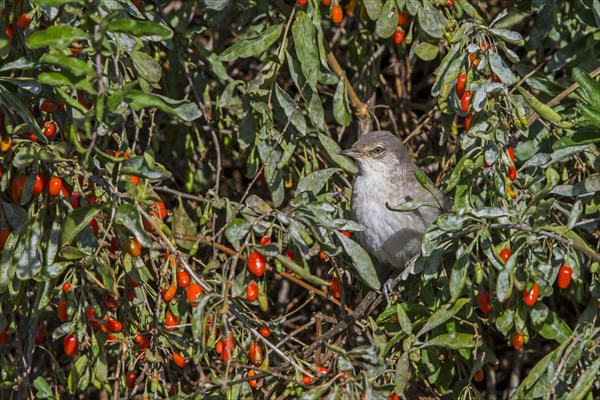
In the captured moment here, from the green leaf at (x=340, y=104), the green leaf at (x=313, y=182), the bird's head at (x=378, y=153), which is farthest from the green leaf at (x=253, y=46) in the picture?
the bird's head at (x=378, y=153)

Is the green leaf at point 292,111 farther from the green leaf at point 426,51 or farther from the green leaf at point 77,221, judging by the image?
the green leaf at point 77,221

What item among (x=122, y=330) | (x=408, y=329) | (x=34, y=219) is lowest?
(x=122, y=330)

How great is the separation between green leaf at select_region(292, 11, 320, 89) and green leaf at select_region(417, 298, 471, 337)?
52.7 inches

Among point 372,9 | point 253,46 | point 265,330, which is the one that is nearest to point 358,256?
point 265,330

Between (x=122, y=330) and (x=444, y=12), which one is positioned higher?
(x=444, y=12)

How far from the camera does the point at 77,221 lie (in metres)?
3.35

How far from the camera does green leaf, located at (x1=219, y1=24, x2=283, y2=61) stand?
4.59 metres

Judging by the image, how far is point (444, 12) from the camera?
5.02m

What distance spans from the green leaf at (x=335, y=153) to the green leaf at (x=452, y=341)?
136 cm

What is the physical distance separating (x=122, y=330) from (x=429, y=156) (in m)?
2.18

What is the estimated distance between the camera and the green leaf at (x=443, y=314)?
3822 mm

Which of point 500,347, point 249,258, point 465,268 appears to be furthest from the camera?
point 500,347

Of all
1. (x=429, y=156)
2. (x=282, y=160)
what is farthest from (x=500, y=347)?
(x=282, y=160)

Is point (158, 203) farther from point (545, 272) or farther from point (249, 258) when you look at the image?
point (545, 272)
